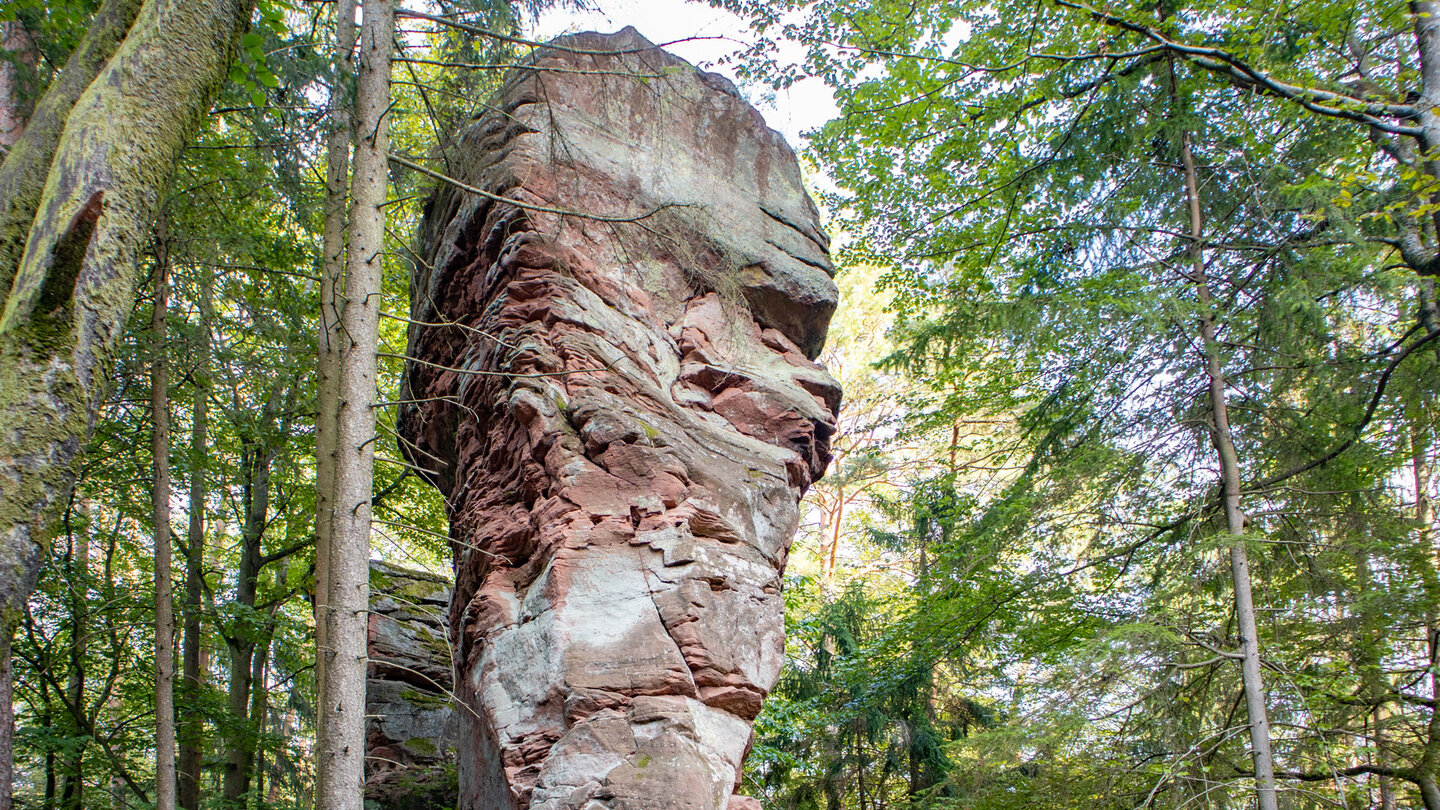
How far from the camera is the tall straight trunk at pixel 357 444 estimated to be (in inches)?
176

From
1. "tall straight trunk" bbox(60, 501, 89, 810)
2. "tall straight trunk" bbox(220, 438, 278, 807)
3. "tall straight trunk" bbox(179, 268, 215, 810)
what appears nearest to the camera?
"tall straight trunk" bbox(60, 501, 89, 810)

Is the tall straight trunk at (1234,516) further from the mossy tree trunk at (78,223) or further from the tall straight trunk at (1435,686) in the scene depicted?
the mossy tree trunk at (78,223)

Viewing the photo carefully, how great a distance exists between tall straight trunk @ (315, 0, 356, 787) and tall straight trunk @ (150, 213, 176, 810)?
1.62 meters

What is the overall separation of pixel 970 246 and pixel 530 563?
294 inches

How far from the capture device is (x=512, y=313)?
6.62m

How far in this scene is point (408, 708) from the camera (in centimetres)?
986

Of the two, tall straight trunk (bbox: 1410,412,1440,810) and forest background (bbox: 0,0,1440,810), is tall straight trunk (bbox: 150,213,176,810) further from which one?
tall straight trunk (bbox: 1410,412,1440,810)

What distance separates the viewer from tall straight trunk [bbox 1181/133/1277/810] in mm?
6746

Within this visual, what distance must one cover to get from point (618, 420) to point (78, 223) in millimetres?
3319

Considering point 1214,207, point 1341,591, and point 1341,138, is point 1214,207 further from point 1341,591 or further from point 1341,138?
point 1341,591

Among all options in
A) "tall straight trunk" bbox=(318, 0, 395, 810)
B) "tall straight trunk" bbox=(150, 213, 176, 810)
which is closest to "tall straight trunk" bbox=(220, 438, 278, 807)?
"tall straight trunk" bbox=(150, 213, 176, 810)

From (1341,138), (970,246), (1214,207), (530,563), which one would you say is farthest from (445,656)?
(1341,138)

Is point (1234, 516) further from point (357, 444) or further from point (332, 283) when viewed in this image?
point (332, 283)

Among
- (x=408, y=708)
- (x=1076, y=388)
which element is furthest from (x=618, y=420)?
(x=408, y=708)
